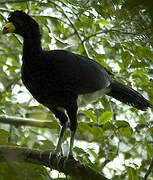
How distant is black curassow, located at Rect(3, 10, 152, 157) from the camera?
2.89 meters

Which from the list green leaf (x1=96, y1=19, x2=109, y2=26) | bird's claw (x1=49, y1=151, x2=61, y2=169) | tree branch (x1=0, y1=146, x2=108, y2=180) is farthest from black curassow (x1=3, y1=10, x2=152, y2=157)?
green leaf (x1=96, y1=19, x2=109, y2=26)

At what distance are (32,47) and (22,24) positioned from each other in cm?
24

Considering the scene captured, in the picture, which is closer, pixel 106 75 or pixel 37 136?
pixel 106 75

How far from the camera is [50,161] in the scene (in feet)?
7.37

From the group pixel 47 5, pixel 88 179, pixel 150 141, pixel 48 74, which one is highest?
pixel 47 5

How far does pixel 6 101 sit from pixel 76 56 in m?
1.00

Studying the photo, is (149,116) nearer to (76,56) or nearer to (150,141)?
(150,141)

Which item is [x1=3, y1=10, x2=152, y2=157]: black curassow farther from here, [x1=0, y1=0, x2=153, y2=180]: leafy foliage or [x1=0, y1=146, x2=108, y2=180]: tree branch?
[x1=0, y1=146, x2=108, y2=180]: tree branch

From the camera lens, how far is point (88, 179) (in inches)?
73.5

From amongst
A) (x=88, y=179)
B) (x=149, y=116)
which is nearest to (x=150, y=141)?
(x=149, y=116)

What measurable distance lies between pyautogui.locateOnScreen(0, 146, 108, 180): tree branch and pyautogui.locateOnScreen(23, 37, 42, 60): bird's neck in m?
0.99

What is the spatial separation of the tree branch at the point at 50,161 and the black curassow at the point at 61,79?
1.56ft

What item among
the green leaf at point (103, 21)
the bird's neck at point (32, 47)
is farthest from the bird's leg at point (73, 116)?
the green leaf at point (103, 21)

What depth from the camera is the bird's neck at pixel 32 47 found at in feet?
9.87
